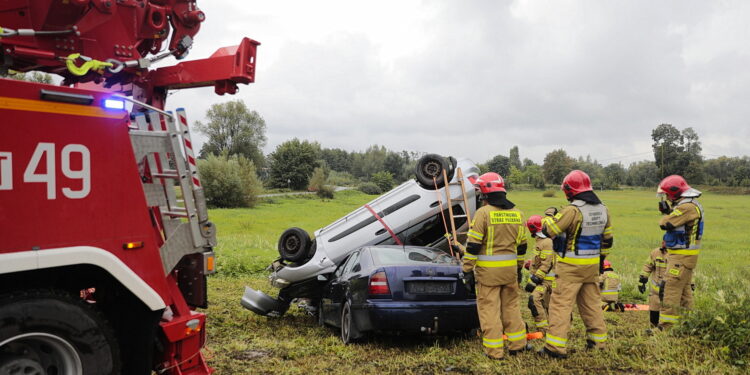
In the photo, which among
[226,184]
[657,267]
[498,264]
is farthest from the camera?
[226,184]

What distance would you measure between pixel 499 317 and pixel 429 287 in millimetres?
853

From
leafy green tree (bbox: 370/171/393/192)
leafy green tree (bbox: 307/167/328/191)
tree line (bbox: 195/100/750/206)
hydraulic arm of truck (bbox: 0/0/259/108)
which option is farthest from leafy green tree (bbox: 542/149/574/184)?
hydraulic arm of truck (bbox: 0/0/259/108)

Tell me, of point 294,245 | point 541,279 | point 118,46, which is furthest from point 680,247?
point 118,46

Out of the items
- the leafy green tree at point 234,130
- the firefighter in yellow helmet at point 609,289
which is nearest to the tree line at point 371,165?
the leafy green tree at point 234,130

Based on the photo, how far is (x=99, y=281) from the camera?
3.89 metres

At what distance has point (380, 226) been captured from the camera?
8.41m

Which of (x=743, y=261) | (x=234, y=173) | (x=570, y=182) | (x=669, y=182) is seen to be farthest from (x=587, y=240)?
(x=234, y=173)

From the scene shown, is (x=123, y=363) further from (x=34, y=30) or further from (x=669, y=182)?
(x=669, y=182)

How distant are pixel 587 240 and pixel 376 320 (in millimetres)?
2458

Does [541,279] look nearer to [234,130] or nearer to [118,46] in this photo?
[118,46]

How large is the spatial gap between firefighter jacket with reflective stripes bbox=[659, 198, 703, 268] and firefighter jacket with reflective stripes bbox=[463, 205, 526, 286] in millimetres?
2297

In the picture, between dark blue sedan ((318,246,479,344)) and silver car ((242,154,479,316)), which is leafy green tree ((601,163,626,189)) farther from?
dark blue sedan ((318,246,479,344))

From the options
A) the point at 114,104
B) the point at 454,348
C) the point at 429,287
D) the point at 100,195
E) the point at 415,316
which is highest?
the point at 114,104

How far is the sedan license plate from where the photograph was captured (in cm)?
614
